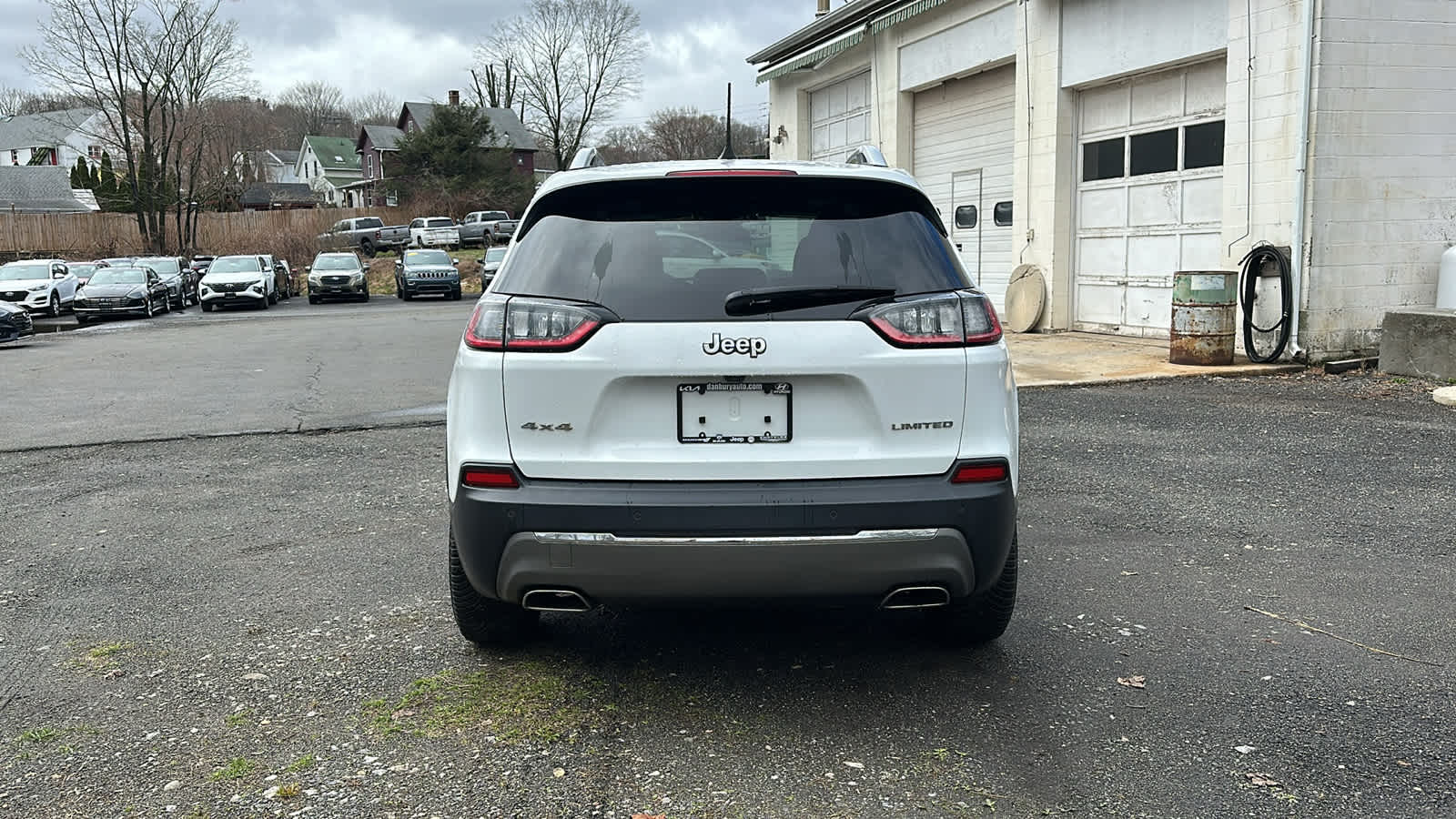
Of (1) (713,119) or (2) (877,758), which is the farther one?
(1) (713,119)

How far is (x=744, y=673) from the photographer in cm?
400

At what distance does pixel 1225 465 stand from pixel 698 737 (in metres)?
5.25

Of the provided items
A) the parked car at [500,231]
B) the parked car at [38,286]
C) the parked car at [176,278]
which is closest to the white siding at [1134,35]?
the parked car at [38,286]

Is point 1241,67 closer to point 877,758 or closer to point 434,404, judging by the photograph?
point 434,404

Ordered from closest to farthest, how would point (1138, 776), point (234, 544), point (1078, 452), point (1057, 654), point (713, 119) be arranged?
point (1138, 776) < point (1057, 654) < point (234, 544) < point (1078, 452) < point (713, 119)

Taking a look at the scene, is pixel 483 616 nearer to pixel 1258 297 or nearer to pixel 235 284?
pixel 1258 297

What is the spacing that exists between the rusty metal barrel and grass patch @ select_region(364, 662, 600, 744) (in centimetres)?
999

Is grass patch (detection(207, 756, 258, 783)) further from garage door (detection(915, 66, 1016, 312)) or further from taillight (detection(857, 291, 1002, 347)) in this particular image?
garage door (detection(915, 66, 1016, 312))

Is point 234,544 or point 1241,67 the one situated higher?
point 1241,67

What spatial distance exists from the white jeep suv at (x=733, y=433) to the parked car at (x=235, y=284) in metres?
32.3

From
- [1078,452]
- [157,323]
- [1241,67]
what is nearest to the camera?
[1078,452]

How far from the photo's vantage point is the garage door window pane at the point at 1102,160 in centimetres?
1534

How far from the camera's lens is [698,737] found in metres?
3.47

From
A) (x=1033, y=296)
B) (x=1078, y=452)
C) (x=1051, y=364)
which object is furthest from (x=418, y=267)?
(x=1078, y=452)
